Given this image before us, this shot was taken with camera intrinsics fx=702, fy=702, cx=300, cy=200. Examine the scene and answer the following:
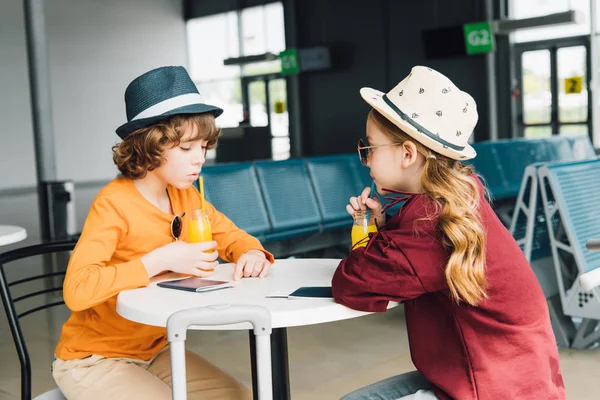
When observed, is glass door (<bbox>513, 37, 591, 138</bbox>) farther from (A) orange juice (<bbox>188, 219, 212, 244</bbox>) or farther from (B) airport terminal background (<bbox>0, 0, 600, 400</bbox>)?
(A) orange juice (<bbox>188, 219, 212, 244</bbox>)

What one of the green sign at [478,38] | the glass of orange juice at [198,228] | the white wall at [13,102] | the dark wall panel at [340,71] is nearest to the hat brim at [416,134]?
the glass of orange juice at [198,228]

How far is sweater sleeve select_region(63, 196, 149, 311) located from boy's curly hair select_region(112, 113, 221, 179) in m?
0.13

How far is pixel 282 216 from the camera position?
4.84 meters

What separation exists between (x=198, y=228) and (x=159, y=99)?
0.36 meters

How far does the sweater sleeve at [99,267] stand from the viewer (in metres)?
1.63

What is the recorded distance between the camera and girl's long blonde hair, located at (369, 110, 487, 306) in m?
1.38

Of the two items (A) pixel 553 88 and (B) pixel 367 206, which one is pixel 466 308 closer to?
(B) pixel 367 206

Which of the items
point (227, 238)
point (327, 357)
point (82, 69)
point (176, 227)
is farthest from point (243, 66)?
point (176, 227)

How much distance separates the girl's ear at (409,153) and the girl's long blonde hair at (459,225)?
0.01 metres

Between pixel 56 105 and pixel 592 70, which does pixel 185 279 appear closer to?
pixel 592 70

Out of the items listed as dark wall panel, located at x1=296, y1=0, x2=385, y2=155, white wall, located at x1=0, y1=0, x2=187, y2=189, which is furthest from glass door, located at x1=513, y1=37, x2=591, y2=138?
white wall, located at x1=0, y1=0, x2=187, y2=189

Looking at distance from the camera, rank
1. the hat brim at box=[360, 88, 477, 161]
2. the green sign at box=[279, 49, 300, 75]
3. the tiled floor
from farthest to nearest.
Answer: the green sign at box=[279, 49, 300, 75], the tiled floor, the hat brim at box=[360, 88, 477, 161]

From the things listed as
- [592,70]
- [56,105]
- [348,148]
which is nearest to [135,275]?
[592,70]

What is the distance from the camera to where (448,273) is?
138 centimetres
